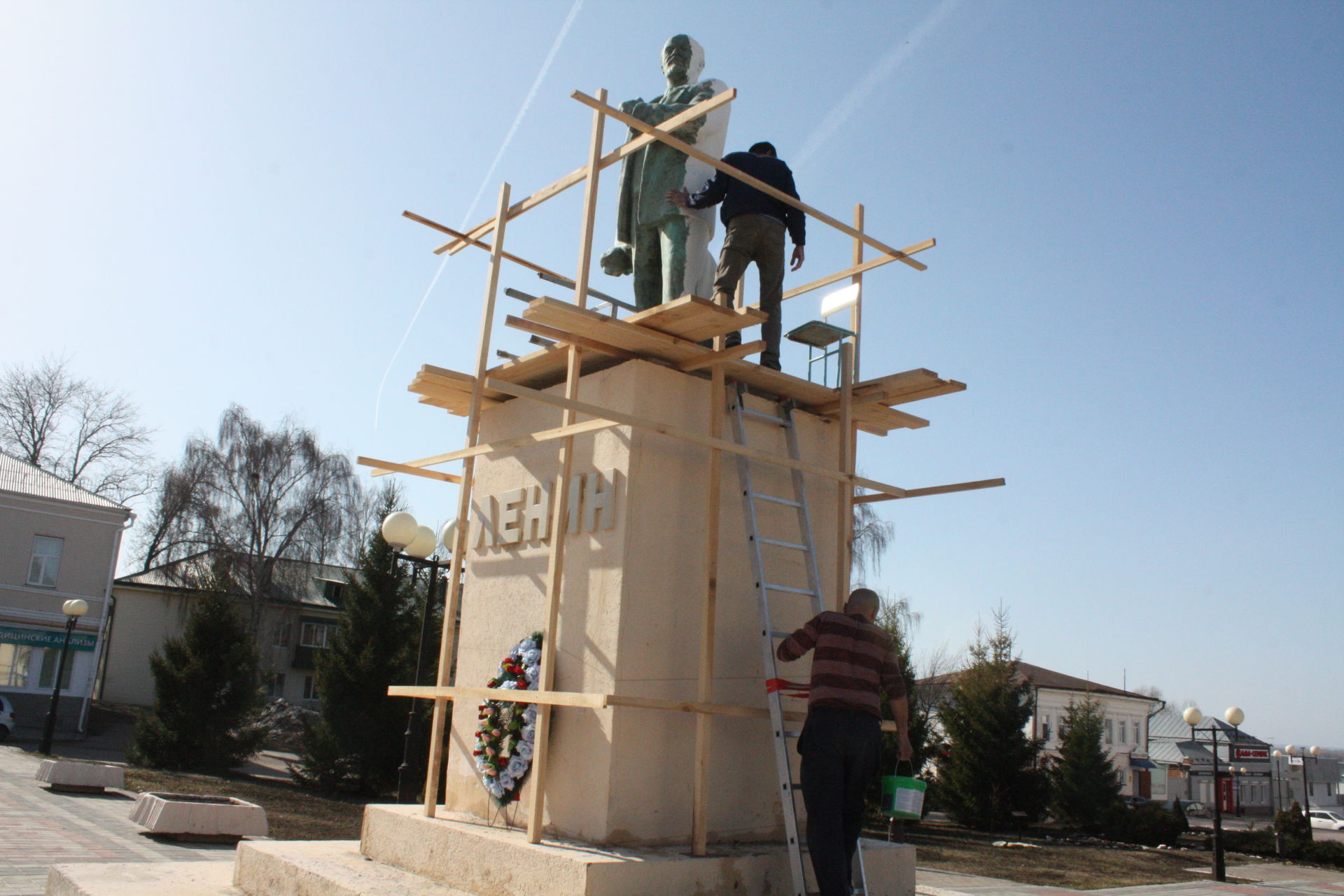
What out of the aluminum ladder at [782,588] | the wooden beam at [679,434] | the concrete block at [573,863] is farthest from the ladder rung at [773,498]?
the concrete block at [573,863]

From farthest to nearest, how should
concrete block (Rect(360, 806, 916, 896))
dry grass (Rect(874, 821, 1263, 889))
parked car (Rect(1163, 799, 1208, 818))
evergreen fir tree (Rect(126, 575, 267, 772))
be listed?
parked car (Rect(1163, 799, 1208, 818)) → evergreen fir tree (Rect(126, 575, 267, 772)) → dry grass (Rect(874, 821, 1263, 889)) → concrete block (Rect(360, 806, 916, 896))

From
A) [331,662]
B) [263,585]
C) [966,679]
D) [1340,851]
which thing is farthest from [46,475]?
[1340,851]

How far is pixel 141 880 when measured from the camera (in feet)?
20.3

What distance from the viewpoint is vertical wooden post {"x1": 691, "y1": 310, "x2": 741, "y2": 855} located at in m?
5.07

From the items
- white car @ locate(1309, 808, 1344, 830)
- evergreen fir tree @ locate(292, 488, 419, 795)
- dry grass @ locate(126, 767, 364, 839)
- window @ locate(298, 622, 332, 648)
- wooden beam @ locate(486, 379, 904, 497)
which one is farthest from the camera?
window @ locate(298, 622, 332, 648)

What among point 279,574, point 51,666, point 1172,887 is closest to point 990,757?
point 1172,887

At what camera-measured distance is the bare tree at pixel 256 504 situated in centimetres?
3516

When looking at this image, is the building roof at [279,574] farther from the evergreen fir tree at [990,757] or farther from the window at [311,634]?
the evergreen fir tree at [990,757]

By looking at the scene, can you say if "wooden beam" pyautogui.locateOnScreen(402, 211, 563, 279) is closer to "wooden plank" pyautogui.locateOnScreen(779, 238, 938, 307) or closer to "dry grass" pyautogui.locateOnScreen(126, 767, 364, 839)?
"wooden plank" pyautogui.locateOnScreen(779, 238, 938, 307)

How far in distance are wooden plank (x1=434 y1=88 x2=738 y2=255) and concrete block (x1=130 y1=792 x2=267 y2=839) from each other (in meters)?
7.29

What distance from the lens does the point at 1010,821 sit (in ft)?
77.3

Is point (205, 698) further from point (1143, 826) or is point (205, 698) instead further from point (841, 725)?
point (1143, 826)

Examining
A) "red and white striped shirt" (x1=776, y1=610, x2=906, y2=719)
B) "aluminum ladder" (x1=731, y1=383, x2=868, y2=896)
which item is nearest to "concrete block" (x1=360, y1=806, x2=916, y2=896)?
"aluminum ladder" (x1=731, y1=383, x2=868, y2=896)

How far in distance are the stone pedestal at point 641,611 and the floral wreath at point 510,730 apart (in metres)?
0.13
